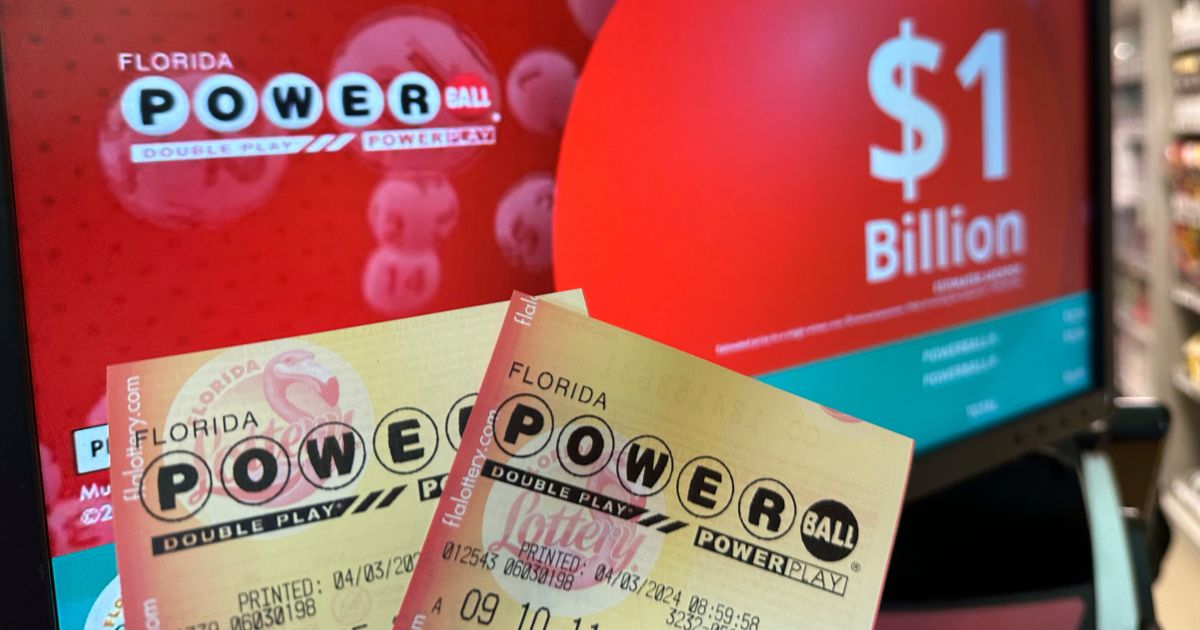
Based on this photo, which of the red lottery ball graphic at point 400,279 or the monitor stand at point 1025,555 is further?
the monitor stand at point 1025,555

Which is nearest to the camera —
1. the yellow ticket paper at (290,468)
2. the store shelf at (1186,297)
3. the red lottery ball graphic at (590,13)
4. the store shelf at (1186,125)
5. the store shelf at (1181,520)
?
the yellow ticket paper at (290,468)

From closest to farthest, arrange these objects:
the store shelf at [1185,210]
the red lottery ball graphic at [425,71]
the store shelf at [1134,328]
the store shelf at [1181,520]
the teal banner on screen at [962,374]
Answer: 1. the red lottery ball graphic at [425,71]
2. the teal banner on screen at [962,374]
3. the store shelf at [1181,520]
4. the store shelf at [1185,210]
5. the store shelf at [1134,328]

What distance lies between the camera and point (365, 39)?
660mm

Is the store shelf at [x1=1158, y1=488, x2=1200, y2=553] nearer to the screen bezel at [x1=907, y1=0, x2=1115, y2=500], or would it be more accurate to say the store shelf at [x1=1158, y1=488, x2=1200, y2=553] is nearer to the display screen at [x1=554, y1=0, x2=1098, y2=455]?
the screen bezel at [x1=907, y1=0, x2=1115, y2=500]

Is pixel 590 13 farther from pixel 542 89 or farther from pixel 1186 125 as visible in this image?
pixel 1186 125

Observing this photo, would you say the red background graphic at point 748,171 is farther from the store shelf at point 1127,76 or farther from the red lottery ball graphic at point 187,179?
the store shelf at point 1127,76

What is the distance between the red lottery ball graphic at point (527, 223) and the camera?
75 cm

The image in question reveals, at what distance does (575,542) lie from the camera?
57 centimetres

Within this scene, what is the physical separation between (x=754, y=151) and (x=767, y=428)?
410 mm

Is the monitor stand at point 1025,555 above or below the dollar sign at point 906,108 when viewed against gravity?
below

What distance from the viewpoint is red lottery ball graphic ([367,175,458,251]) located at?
0.67 meters

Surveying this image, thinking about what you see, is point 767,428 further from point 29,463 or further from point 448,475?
point 29,463

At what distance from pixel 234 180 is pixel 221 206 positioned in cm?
2

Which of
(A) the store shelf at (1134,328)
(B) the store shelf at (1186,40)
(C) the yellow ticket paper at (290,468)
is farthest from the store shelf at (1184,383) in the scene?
(C) the yellow ticket paper at (290,468)
